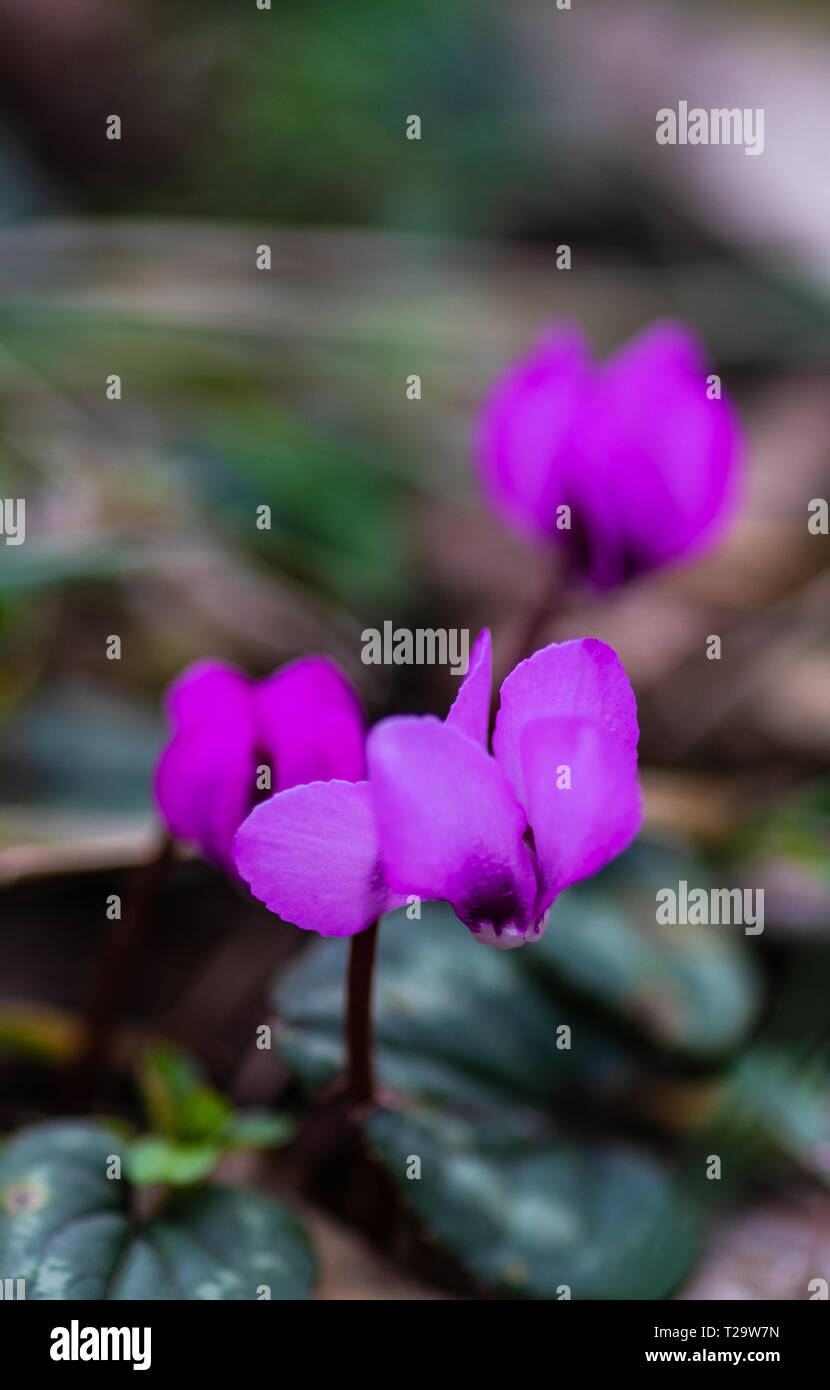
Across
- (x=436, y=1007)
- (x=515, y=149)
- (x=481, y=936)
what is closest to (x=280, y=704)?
(x=481, y=936)

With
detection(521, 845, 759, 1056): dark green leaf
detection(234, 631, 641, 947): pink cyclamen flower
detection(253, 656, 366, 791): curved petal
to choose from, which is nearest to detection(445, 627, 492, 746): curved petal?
detection(234, 631, 641, 947): pink cyclamen flower

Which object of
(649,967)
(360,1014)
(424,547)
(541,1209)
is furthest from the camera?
(424,547)

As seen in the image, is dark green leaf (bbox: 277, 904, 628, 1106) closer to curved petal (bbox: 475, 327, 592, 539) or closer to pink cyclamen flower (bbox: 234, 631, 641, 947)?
pink cyclamen flower (bbox: 234, 631, 641, 947)

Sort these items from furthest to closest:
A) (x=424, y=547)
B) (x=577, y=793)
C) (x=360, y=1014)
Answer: (x=424, y=547)
(x=360, y=1014)
(x=577, y=793)

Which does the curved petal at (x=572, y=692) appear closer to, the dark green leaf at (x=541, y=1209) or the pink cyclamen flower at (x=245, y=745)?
the pink cyclamen flower at (x=245, y=745)

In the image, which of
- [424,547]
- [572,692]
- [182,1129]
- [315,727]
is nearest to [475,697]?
[572,692]

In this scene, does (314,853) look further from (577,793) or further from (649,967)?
(649,967)

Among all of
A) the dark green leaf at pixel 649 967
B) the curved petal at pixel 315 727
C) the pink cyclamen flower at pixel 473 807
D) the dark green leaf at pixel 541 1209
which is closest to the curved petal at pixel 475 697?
the pink cyclamen flower at pixel 473 807
